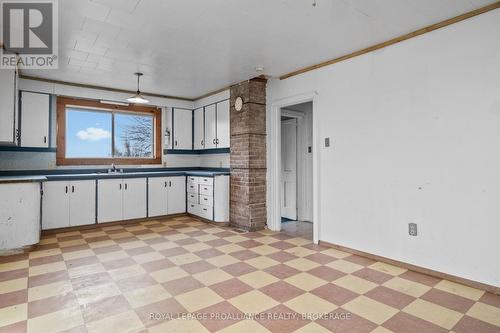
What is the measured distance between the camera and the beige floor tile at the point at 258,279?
2.71 meters

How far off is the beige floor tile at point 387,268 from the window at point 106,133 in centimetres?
480

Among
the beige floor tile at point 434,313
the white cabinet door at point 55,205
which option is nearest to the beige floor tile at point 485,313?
the beige floor tile at point 434,313

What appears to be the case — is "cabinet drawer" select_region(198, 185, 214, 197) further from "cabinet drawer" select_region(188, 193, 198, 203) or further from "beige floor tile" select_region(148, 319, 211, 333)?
"beige floor tile" select_region(148, 319, 211, 333)

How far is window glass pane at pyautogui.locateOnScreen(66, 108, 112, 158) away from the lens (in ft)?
17.2

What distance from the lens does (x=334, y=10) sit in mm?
2605

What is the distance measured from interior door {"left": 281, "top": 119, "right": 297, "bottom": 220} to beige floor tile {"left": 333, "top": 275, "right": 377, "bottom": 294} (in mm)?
2940

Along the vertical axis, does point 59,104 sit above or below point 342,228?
above

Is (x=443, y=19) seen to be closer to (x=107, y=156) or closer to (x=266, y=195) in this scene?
(x=266, y=195)

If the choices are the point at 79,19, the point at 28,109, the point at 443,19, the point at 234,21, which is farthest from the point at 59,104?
the point at 443,19

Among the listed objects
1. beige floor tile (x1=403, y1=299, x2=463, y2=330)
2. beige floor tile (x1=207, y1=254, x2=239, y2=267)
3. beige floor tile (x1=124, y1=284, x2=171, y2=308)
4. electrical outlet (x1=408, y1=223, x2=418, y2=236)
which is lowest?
beige floor tile (x1=403, y1=299, x2=463, y2=330)

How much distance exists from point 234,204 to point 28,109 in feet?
12.5

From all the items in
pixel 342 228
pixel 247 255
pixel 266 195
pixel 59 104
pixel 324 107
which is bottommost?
pixel 247 255

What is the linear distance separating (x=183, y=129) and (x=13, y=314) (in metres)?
4.73

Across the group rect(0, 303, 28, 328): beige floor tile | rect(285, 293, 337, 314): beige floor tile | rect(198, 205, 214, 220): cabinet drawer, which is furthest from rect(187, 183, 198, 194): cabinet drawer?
rect(285, 293, 337, 314): beige floor tile
